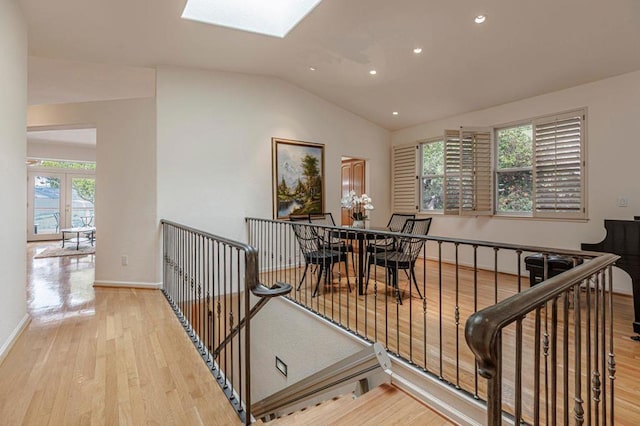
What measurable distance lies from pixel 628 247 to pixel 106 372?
4180mm

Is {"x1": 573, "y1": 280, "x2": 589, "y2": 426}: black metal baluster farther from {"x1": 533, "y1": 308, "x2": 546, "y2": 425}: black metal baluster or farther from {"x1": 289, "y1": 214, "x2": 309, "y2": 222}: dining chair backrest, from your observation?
{"x1": 289, "y1": 214, "x2": 309, "y2": 222}: dining chair backrest

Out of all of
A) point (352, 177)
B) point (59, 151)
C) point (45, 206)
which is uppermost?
point (59, 151)

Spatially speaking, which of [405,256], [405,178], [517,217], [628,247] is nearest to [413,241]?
[405,256]

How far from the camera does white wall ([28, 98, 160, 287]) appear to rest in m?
4.29

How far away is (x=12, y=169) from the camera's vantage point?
2.60 metres

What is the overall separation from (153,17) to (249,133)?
189cm

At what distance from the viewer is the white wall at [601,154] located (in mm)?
3701

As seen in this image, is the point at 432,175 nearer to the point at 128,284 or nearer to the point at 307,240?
the point at 307,240

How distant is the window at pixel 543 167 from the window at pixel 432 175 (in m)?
1.00

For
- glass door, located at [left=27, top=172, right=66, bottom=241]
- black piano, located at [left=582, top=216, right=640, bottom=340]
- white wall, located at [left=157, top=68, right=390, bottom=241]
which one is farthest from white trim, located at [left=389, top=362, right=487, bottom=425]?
glass door, located at [left=27, top=172, right=66, bottom=241]

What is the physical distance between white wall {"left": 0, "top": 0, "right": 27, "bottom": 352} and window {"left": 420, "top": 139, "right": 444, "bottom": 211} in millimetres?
5694

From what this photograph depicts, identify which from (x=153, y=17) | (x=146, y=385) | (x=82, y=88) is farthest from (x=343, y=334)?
(x=82, y=88)

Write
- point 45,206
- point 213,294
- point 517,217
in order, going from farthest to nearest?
point 45,206
point 517,217
point 213,294

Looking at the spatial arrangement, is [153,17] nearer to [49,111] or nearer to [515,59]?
[49,111]
